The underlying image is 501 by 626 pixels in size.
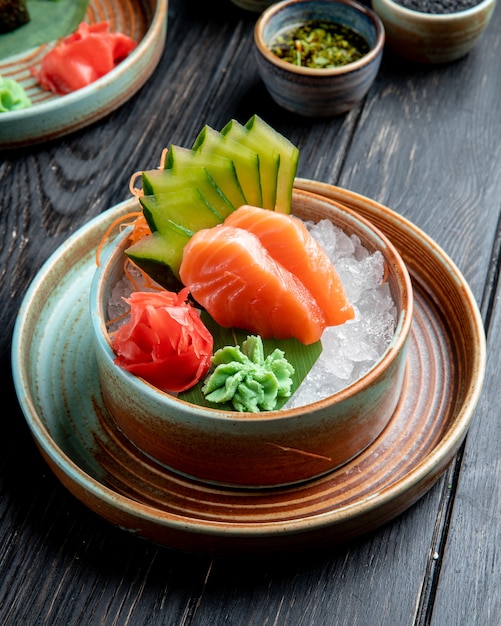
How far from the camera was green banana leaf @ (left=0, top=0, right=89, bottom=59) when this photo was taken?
2545mm

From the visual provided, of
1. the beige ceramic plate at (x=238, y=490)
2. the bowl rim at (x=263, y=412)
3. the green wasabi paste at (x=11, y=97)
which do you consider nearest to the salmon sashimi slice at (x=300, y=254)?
the bowl rim at (x=263, y=412)

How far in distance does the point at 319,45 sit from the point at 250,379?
1.42 m

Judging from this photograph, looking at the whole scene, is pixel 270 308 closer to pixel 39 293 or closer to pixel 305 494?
pixel 305 494

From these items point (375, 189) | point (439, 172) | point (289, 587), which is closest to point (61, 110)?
point (375, 189)

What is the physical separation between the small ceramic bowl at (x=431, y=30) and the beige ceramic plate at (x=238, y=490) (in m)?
0.94

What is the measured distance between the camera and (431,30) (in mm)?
2510

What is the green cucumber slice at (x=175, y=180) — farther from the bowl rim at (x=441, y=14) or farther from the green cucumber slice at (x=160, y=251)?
the bowl rim at (x=441, y=14)

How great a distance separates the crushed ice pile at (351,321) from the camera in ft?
4.94

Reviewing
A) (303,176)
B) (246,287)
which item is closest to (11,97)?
(303,176)

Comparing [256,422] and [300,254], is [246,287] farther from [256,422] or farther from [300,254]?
[256,422]

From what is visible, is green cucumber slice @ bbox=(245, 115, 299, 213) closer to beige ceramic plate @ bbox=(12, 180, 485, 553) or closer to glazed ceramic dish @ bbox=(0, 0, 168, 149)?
beige ceramic plate @ bbox=(12, 180, 485, 553)

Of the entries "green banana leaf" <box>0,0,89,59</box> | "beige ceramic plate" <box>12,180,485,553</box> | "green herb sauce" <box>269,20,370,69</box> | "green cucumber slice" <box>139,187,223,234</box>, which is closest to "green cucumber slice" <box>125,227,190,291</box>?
"green cucumber slice" <box>139,187,223,234</box>

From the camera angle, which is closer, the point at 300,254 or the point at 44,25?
the point at 300,254

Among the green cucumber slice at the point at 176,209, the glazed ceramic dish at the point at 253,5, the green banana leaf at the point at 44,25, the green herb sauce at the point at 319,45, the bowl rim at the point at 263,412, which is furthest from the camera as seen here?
the glazed ceramic dish at the point at 253,5
